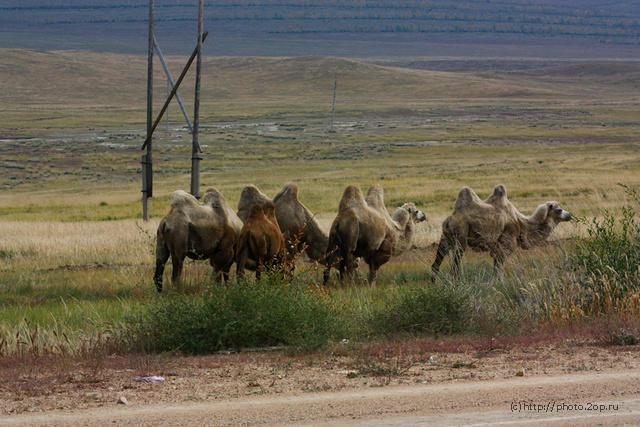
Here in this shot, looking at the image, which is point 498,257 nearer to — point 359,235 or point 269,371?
point 359,235

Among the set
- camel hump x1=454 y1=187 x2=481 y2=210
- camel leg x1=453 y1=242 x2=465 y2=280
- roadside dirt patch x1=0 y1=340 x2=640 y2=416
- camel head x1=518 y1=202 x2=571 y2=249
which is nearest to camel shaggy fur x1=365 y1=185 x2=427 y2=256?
camel hump x1=454 y1=187 x2=481 y2=210

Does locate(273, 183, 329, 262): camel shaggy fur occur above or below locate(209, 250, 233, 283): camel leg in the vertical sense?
above

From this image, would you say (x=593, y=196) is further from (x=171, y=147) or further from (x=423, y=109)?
(x=423, y=109)

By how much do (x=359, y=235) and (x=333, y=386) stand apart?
7728mm

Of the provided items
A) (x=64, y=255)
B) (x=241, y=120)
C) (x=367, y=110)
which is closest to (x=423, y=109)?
Answer: (x=367, y=110)

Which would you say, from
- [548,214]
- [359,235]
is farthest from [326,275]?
[548,214]

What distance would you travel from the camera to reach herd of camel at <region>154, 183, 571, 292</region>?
16250 mm

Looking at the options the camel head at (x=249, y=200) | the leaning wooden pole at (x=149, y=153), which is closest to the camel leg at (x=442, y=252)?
the camel head at (x=249, y=200)

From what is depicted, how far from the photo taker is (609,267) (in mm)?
13109

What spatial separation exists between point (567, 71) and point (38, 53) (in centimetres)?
7263

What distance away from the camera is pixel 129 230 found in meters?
28.3

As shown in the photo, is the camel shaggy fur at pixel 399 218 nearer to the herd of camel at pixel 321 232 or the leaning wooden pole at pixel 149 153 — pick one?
the herd of camel at pixel 321 232

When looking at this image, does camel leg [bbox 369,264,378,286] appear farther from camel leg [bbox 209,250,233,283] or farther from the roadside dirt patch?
the roadside dirt patch

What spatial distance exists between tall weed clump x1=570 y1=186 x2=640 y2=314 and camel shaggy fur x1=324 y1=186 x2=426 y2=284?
3.80m
